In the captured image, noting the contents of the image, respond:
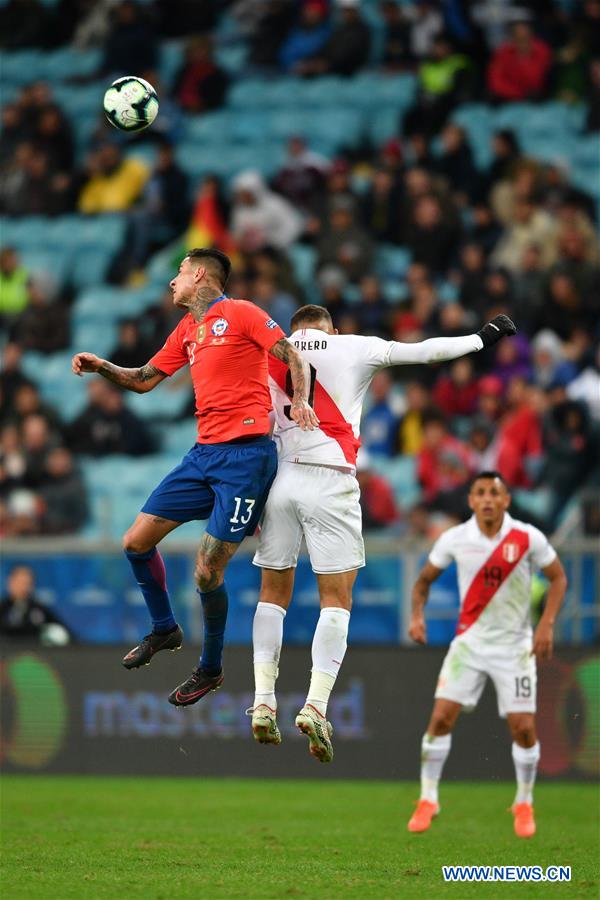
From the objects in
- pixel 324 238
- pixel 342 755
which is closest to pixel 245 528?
pixel 342 755

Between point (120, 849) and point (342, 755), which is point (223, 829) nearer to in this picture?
point (120, 849)

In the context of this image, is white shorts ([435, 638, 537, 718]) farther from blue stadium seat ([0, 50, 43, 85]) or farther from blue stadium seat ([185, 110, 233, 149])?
blue stadium seat ([0, 50, 43, 85])

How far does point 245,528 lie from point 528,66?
13.1 meters

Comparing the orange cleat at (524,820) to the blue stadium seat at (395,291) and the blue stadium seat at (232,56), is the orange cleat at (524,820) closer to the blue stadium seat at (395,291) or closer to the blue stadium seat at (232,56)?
the blue stadium seat at (395,291)

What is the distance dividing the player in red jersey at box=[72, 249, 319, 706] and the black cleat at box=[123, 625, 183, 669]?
20mm

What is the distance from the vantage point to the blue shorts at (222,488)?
925 centimetres

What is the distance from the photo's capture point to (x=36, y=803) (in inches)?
518

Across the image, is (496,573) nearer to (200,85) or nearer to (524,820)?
(524,820)

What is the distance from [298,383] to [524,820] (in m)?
4.26

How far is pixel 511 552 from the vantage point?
40.1ft

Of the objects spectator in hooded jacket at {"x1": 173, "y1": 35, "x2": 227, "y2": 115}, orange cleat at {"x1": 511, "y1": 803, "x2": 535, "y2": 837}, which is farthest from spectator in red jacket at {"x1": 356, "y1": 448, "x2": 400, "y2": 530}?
spectator in hooded jacket at {"x1": 173, "y1": 35, "x2": 227, "y2": 115}

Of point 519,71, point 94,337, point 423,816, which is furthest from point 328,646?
point 519,71

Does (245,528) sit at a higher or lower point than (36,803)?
higher

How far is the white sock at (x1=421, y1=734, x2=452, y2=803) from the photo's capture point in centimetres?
1192
